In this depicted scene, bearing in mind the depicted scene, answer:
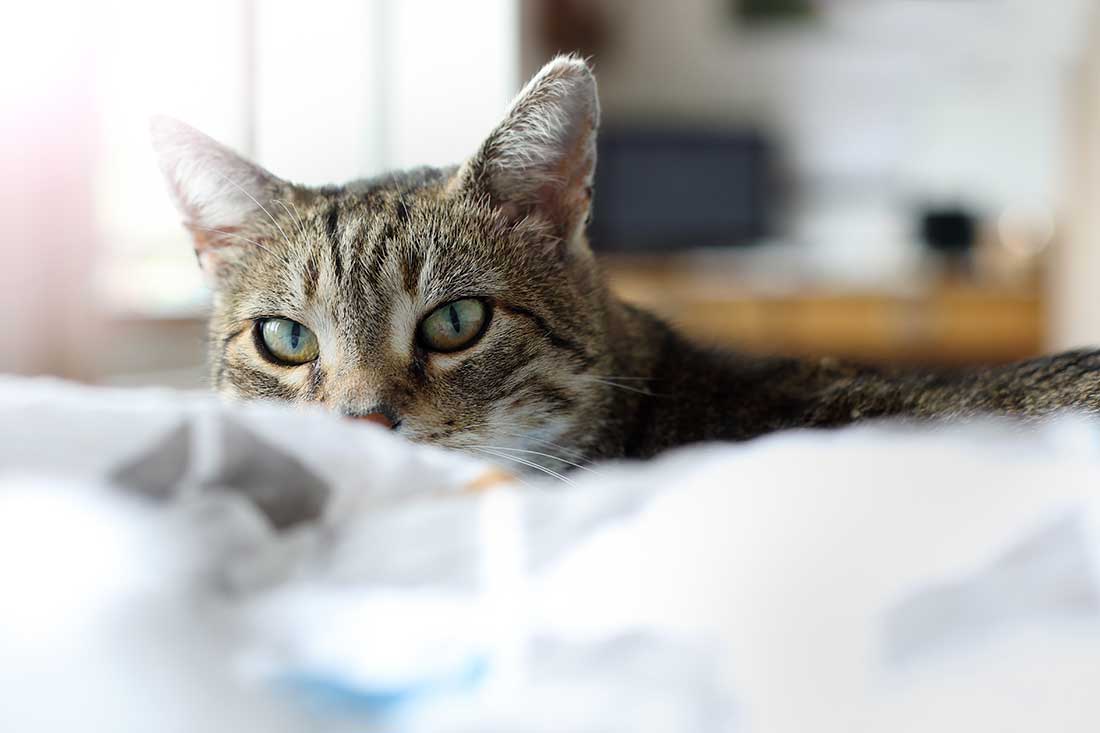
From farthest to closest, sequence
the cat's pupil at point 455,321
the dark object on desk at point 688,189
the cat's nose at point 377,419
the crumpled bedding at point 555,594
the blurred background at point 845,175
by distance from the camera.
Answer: the dark object on desk at point 688,189 → the blurred background at point 845,175 → the cat's pupil at point 455,321 → the cat's nose at point 377,419 → the crumpled bedding at point 555,594

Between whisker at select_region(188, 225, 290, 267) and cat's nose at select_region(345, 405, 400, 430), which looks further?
whisker at select_region(188, 225, 290, 267)

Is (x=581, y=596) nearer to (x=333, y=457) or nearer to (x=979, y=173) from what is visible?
(x=333, y=457)

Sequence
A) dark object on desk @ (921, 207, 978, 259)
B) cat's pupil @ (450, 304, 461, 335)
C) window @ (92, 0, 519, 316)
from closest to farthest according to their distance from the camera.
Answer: cat's pupil @ (450, 304, 461, 335) → window @ (92, 0, 519, 316) → dark object on desk @ (921, 207, 978, 259)

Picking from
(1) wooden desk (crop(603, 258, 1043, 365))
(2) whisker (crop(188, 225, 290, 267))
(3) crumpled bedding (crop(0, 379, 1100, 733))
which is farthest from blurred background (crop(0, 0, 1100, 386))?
(3) crumpled bedding (crop(0, 379, 1100, 733))

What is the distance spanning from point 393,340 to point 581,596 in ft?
1.60

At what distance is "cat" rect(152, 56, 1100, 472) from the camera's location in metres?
0.79

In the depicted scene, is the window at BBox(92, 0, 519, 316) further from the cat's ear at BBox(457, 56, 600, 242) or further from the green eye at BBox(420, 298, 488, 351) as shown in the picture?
the green eye at BBox(420, 298, 488, 351)

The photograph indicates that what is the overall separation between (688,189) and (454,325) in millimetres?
4945

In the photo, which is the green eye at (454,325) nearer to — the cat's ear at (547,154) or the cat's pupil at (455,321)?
the cat's pupil at (455,321)

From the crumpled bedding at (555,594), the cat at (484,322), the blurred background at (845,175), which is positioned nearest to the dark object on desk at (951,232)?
the blurred background at (845,175)

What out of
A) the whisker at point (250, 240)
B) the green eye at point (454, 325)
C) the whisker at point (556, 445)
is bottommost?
the whisker at point (556, 445)

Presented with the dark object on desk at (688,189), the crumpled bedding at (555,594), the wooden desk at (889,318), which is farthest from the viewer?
the dark object on desk at (688,189)

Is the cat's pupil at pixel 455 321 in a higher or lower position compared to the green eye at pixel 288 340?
higher

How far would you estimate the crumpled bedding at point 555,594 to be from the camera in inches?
12.8
